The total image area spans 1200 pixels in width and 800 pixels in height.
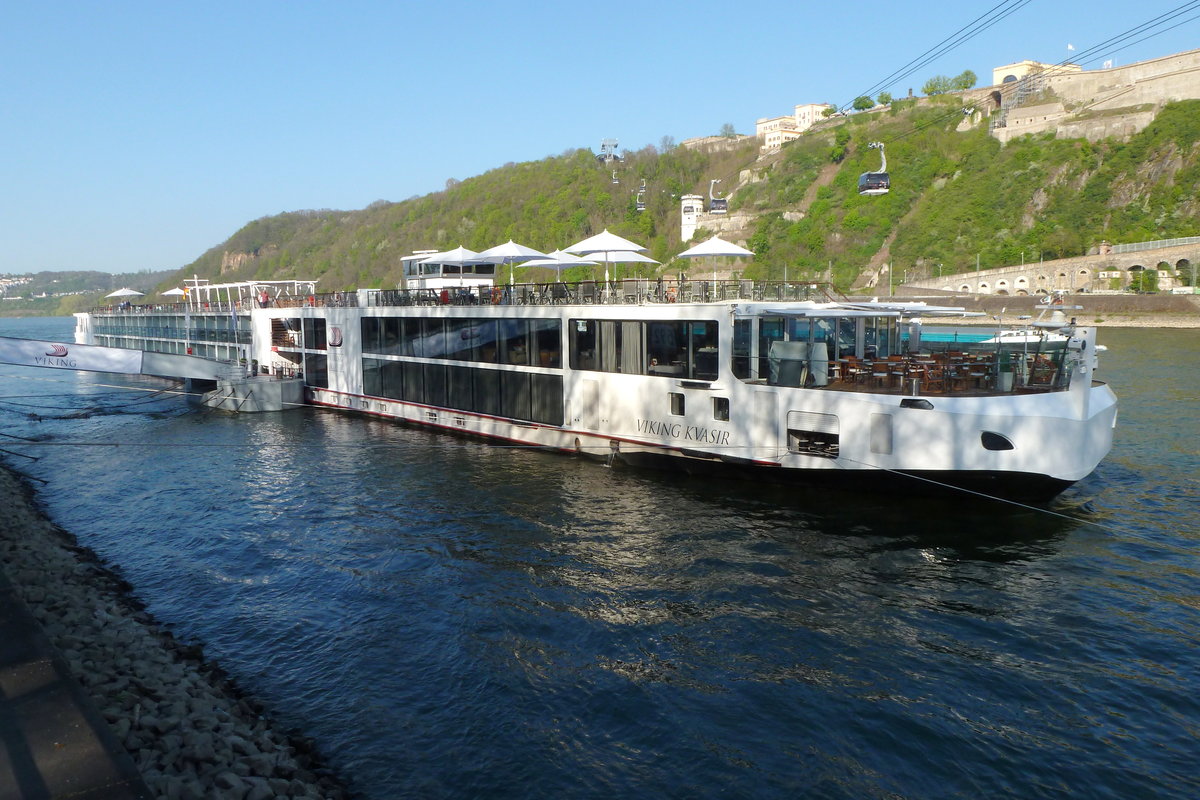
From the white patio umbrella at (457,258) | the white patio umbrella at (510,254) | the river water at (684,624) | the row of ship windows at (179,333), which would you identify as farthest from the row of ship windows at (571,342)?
the row of ship windows at (179,333)

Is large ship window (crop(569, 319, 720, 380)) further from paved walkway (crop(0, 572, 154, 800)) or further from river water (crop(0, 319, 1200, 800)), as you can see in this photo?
paved walkway (crop(0, 572, 154, 800))

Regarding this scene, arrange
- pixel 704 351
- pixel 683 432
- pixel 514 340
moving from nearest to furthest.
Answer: pixel 704 351 < pixel 683 432 < pixel 514 340

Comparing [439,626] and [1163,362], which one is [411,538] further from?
[1163,362]

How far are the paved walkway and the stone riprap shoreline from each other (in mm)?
754

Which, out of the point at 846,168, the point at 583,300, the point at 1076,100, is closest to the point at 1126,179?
the point at 1076,100

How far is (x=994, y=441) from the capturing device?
51.1 ft

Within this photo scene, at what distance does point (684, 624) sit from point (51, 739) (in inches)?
336

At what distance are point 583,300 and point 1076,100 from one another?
12981 centimetres

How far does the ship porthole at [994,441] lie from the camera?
50.7ft

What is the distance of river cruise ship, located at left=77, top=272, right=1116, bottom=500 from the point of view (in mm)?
15867

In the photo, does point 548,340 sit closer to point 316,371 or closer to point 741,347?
point 741,347

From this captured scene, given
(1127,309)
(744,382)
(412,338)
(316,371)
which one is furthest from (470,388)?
(1127,309)

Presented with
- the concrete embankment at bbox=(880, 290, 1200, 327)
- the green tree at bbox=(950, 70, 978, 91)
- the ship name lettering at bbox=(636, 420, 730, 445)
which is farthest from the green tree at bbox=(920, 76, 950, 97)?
the ship name lettering at bbox=(636, 420, 730, 445)

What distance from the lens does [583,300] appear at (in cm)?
2359
